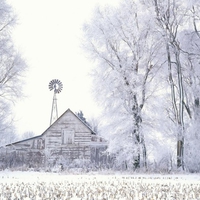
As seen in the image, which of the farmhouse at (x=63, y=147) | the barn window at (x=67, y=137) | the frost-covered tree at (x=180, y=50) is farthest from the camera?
the barn window at (x=67, y=137)

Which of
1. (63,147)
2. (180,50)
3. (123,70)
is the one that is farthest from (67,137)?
(180,50)

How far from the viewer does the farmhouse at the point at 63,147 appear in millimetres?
31875

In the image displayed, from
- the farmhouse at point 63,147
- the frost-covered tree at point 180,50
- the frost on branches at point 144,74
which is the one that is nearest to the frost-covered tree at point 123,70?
the frost on branches at point 144,74

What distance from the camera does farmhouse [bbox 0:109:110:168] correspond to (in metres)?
31.9

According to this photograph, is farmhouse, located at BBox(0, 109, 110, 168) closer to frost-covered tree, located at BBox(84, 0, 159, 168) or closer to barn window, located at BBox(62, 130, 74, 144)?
barn window, located at BBox(62, 130, 74, 144)

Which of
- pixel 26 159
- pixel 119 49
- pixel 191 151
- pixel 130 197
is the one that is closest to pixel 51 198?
pixel 130 197

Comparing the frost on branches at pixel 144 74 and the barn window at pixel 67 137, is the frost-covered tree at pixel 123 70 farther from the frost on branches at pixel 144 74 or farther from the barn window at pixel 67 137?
the barn window at pixel 67 137

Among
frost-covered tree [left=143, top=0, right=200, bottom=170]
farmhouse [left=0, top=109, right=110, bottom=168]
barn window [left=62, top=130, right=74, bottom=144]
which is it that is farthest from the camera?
barn window [left=62, top=130, right=74, bottom=144]

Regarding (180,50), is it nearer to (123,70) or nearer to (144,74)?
(144,74)

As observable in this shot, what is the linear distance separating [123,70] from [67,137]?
11510 mm

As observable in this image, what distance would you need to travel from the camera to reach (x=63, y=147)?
32.9m

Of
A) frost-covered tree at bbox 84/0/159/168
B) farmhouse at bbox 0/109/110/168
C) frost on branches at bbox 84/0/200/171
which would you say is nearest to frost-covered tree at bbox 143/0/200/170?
frost on branches at bbox 84/0/200/171

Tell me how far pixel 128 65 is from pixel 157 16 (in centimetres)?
377

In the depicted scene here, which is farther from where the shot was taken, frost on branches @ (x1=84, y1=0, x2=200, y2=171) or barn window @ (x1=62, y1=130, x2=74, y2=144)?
barn window @ (x1=62, y1=130, x2=74, y2=144)
